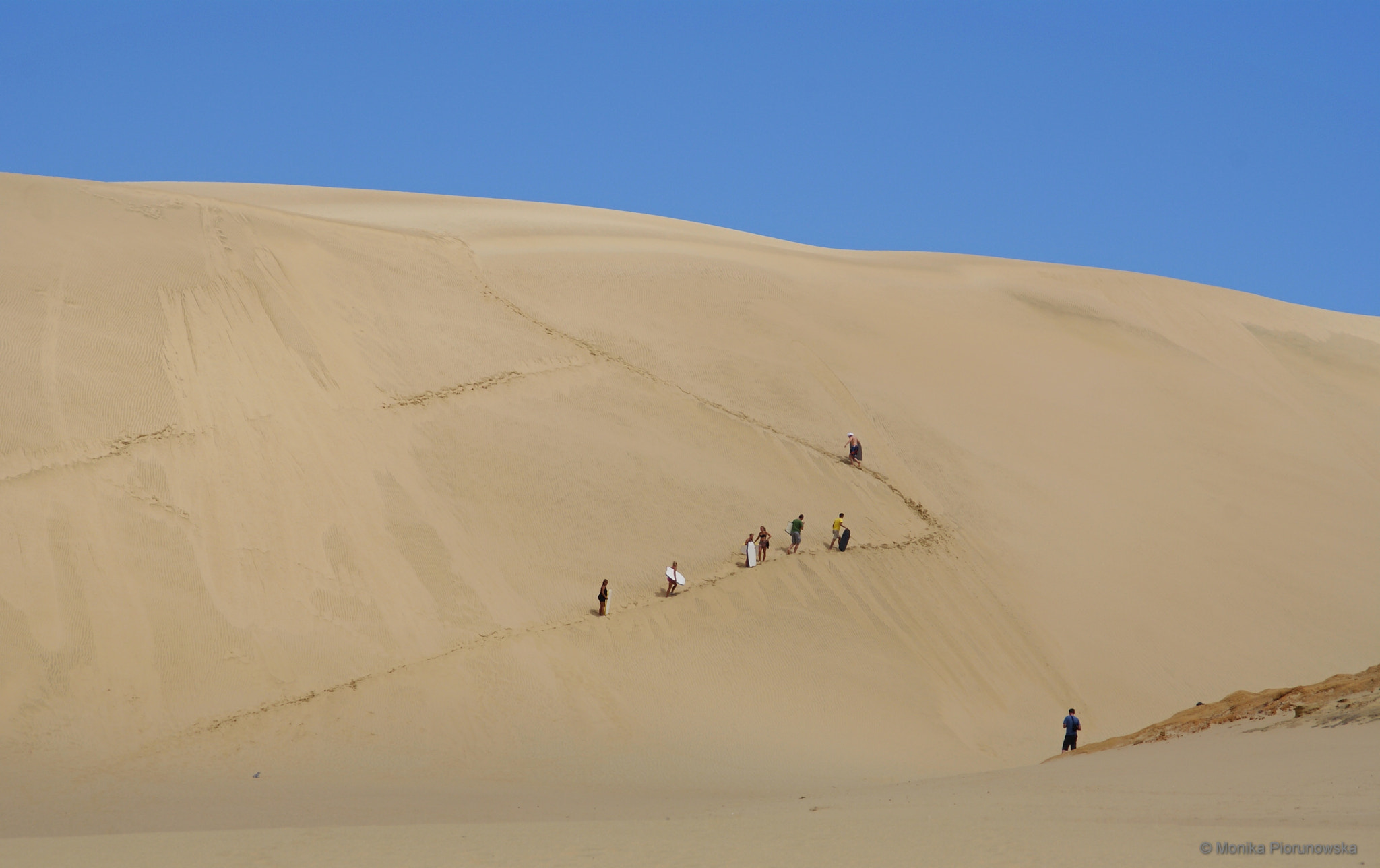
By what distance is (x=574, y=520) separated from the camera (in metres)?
20.8

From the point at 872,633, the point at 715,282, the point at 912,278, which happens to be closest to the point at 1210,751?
the point at 872,633

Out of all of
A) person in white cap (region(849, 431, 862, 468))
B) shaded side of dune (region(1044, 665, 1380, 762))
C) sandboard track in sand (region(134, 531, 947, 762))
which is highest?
person in white cap (region(849, 431, 862, 468))

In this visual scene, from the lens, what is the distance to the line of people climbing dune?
63.9ft

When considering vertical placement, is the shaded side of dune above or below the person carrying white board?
below

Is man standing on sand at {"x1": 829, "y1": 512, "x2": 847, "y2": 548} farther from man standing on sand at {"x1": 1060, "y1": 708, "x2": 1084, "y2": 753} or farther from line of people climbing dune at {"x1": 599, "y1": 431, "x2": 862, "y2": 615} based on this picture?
man standing on sand at {"x1": 1060, "y1": 708, "x2": 1084, "y2": 753}

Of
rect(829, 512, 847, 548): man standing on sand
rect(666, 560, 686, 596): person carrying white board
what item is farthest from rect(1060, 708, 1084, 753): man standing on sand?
rect(666, 560, 686, 596): person carrying white board

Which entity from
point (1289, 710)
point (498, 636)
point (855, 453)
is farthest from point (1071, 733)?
point (498, 636)

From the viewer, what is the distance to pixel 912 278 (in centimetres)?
3294

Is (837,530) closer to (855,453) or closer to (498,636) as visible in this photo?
(855,453)

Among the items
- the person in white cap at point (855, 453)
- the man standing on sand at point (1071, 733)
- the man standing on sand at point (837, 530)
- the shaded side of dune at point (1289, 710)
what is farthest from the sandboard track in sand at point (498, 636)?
the shaded side of dune at point (1289, 710)

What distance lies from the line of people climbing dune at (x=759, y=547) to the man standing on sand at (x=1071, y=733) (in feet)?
17.1

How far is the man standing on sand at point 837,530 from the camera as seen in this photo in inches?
854

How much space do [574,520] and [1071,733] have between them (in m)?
8.09

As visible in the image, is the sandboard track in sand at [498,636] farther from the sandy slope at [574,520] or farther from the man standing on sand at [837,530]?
the man standing on sand at [837,530]
